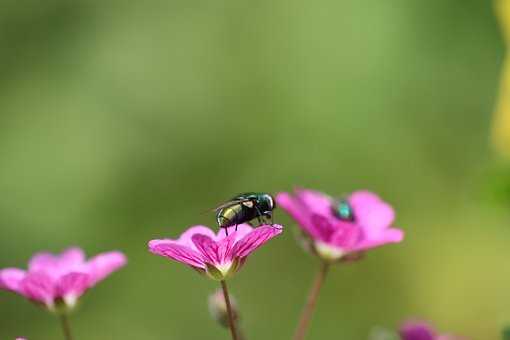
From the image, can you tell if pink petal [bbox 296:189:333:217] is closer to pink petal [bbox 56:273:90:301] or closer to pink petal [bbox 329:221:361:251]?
pink petal [bbox 329:221:361:251]

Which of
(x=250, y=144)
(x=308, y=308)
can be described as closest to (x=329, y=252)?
(x=308, y=308)

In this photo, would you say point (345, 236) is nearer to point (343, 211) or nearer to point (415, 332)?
point (343, 211)

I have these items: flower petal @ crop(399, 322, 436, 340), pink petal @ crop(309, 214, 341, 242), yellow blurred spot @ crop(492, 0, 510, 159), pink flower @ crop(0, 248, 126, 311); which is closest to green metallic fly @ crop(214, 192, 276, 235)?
pink petal @ crop(309, 214, 341, 242)

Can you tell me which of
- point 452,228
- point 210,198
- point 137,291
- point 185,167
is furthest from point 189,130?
point 452,228

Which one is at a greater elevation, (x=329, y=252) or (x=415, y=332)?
(x=329, y=252)

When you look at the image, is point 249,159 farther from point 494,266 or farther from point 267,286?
point 494,266
